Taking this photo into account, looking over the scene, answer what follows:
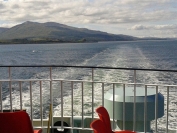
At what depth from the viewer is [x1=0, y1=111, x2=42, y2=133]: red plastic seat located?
101 inches

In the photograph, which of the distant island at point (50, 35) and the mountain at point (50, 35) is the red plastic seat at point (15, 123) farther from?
the mountain at point (50, 35)

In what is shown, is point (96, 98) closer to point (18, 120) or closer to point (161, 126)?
point (161, 126)

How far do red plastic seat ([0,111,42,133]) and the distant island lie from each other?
Result: 78.2 meters

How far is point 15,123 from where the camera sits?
8.50 feet

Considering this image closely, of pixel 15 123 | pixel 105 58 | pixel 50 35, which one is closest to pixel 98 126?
pixel 15 123

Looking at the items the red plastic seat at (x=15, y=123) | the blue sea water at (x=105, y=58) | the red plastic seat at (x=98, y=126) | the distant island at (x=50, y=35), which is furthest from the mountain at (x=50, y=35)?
the red plastic seat at (x=98, y=126)

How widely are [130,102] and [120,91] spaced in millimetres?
605

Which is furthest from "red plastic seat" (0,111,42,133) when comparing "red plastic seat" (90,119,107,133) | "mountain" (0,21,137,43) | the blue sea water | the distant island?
"mountain" (0,21,137,43)

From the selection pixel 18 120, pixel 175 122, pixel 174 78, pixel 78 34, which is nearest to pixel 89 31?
pixel 78 34

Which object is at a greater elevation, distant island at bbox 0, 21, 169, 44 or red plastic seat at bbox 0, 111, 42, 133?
distant island at bbox 0, 21, 169, 44

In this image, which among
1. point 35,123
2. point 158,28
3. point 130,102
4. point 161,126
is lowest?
point 161,126

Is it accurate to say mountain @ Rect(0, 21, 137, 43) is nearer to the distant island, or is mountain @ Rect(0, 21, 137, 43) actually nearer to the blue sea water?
the distant island

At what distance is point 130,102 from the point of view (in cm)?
519

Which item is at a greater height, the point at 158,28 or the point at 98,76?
the point at 158,28
